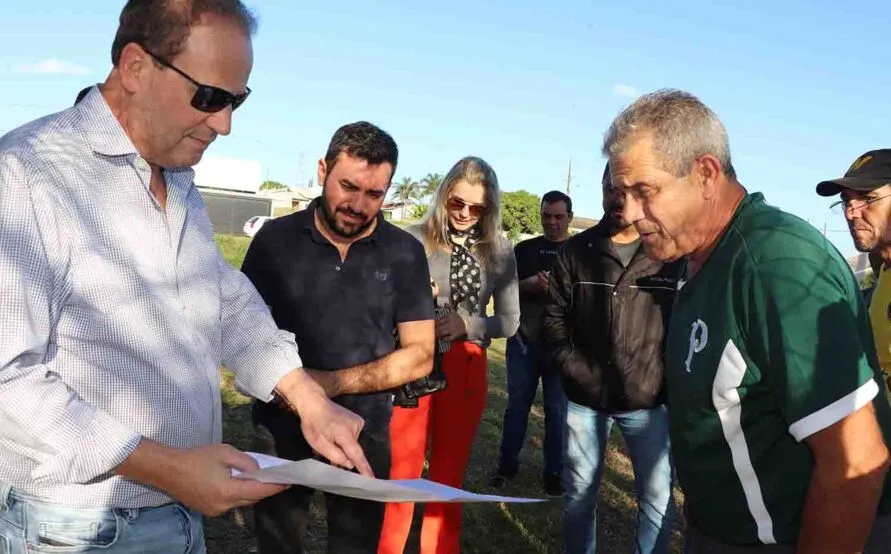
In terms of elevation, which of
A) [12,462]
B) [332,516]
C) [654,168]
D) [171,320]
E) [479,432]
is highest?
[654,168]

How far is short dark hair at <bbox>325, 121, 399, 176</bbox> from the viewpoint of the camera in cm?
339

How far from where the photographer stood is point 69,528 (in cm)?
162

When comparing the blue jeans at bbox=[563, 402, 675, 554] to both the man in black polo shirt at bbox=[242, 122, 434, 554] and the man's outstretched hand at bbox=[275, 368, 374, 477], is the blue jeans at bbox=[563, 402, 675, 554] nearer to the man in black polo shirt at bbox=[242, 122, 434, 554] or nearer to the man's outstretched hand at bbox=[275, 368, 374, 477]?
the man in black polo shirt at bbox=[242, 122, 434, 554]

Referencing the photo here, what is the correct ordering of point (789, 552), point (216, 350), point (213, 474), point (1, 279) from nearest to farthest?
point (1, 279) → point (213, 474) → point (789, 552) → point (216, 350)

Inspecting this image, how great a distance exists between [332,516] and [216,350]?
1.45 meters

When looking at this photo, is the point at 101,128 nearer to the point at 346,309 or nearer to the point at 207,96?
the point at 207,96

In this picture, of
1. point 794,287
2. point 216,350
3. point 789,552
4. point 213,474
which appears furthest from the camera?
point 216,350

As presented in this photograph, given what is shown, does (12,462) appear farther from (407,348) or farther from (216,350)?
(407,348)

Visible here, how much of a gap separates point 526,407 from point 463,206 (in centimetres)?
232

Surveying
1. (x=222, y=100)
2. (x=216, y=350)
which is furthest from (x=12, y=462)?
(x=222, y=100)

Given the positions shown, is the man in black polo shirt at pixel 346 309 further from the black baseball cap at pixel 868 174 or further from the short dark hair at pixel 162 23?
the black baseball cap at pixel 868 174

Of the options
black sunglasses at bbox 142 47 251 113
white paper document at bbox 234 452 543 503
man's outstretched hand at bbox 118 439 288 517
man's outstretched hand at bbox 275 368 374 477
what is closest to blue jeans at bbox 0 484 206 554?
man's outstretched hand at bbox 118 439 288 517

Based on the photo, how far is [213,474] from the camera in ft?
5.14

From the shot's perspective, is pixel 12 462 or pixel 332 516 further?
pixel 332 516
